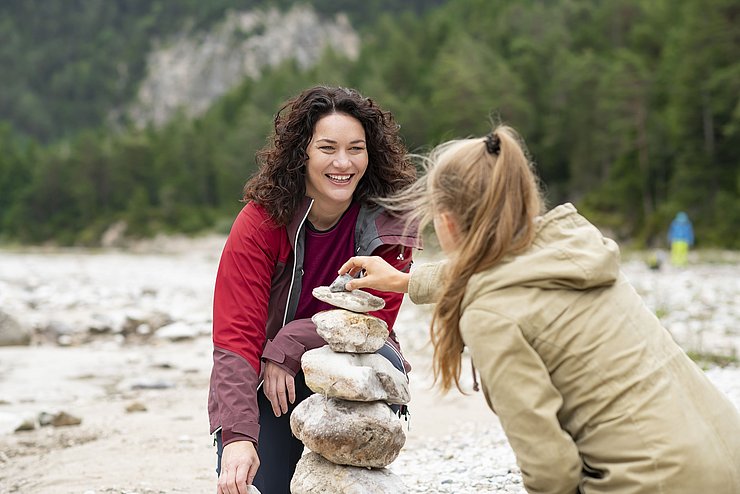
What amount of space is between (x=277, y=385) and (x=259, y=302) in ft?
1.31

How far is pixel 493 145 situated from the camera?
264cm

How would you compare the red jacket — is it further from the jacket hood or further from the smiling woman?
the jacket hood

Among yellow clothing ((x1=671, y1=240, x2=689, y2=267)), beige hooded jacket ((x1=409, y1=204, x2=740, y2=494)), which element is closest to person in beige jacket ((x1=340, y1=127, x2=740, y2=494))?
beige hooded jacket ((x1=409, y1=204, x2=740, y2=494))

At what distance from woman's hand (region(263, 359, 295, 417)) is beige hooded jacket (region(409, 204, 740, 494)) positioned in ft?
4.94

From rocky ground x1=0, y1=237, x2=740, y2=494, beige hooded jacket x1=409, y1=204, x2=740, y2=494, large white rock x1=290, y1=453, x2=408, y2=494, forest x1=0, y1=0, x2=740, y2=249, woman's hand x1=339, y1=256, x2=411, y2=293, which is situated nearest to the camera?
beige hooded jacket x1=409, y1=204, x2=740, y2=494

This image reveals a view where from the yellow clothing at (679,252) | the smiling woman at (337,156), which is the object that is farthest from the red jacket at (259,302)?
the yellow clothing at (679,252)

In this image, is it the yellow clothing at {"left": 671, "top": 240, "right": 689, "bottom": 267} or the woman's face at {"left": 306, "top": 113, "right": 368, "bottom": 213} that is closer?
the woman's face at {"left": 306, "top": 113, "right": 368, "bottom": 213}

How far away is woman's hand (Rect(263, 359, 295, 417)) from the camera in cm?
387

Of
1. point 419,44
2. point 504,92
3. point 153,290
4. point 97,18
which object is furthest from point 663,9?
point 97,18

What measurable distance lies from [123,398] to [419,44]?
71685mm

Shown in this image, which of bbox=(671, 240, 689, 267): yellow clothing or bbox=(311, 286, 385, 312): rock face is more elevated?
bbox=(311, 286, 385, 312): rock face

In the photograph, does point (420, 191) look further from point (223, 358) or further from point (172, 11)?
point (172, 11)

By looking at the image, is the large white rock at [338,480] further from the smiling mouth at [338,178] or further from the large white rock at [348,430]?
the smiling mouth at [338,178]

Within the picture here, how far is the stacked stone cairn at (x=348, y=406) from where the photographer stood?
3635 millimetres
